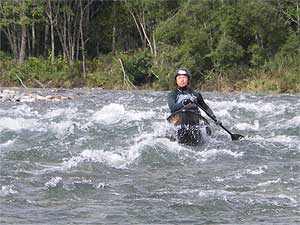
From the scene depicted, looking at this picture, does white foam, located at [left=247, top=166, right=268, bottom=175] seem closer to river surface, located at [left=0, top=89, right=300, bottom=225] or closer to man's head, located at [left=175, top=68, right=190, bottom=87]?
river surface, located at [left=0, top=89, right=300, bottom=225]

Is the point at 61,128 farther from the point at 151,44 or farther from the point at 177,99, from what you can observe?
the point at 151,44

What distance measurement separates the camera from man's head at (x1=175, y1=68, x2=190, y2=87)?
376 inches

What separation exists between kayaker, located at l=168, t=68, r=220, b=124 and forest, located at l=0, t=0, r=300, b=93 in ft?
49.8

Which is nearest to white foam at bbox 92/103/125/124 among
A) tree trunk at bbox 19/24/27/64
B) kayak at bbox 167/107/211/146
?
kayak at bbox 167/107/211/146

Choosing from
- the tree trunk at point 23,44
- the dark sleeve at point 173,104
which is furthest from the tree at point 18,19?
the dark sleeve at point 173,104

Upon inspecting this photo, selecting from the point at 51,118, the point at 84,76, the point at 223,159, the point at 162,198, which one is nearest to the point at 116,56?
the point at 84,76

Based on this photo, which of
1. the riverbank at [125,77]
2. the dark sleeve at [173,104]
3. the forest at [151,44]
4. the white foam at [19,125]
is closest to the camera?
the dark sleeve at [173,104]

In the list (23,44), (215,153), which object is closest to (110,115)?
(215,153)

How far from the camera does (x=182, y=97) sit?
957 centimetres

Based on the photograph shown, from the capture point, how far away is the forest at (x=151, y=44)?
27.5 metres

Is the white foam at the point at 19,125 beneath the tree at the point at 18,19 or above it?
beneath

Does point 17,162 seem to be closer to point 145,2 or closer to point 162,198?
point 162,198

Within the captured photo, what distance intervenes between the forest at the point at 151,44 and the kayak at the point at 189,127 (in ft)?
51.3

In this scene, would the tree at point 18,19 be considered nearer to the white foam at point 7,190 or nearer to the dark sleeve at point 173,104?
the dark sleeve at point 173,104
